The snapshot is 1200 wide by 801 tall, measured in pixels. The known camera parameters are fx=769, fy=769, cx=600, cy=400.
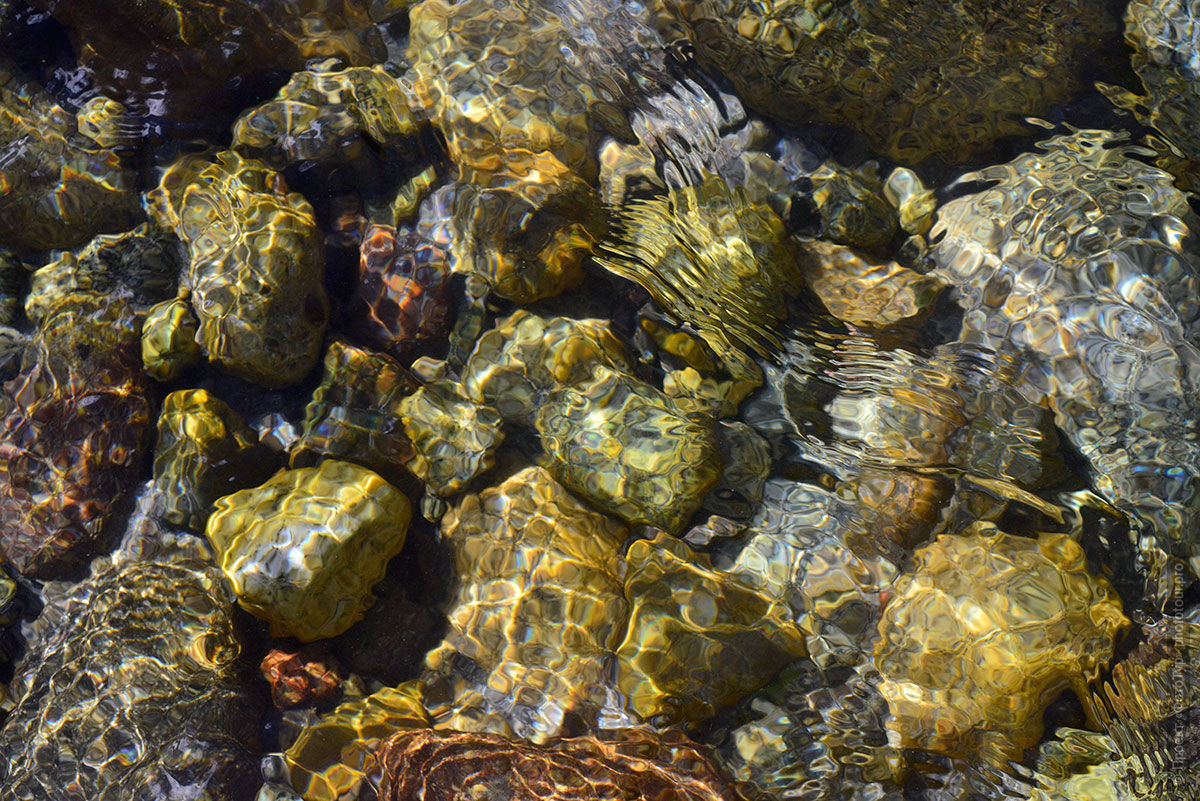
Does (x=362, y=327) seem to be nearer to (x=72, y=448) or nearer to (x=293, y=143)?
(x=293, y=143)

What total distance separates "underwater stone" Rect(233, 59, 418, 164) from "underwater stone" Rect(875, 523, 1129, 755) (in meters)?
3.15

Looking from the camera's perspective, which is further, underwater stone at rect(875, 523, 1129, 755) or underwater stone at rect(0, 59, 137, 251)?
underwater stone at rect(0, 59, 137, 251)

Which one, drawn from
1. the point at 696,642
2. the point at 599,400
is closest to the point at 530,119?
the point at 599,400

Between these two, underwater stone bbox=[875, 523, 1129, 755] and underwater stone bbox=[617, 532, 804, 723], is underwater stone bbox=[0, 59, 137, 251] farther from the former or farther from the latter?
underwater stone bbox=[875, 523, 1129, 755]

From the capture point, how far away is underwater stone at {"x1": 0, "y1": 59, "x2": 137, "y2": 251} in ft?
12.2

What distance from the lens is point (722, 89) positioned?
3637 millimetres

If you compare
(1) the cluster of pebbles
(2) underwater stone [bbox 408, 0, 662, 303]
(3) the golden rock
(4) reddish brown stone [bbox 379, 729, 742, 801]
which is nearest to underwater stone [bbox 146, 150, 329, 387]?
(1) the cluster of pebbles

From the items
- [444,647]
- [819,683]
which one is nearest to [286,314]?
[444,647]

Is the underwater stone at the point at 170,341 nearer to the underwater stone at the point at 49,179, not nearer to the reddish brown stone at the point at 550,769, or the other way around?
the underwater stone at the point at 49,179

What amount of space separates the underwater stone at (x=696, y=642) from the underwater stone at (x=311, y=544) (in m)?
1.06

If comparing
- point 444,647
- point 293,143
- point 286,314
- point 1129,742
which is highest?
point 293,143

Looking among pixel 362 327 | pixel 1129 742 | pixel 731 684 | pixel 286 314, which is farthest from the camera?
pixel 362 327

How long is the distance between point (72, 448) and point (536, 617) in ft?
7.39

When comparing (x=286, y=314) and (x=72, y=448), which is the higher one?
(x=286, y=314)
